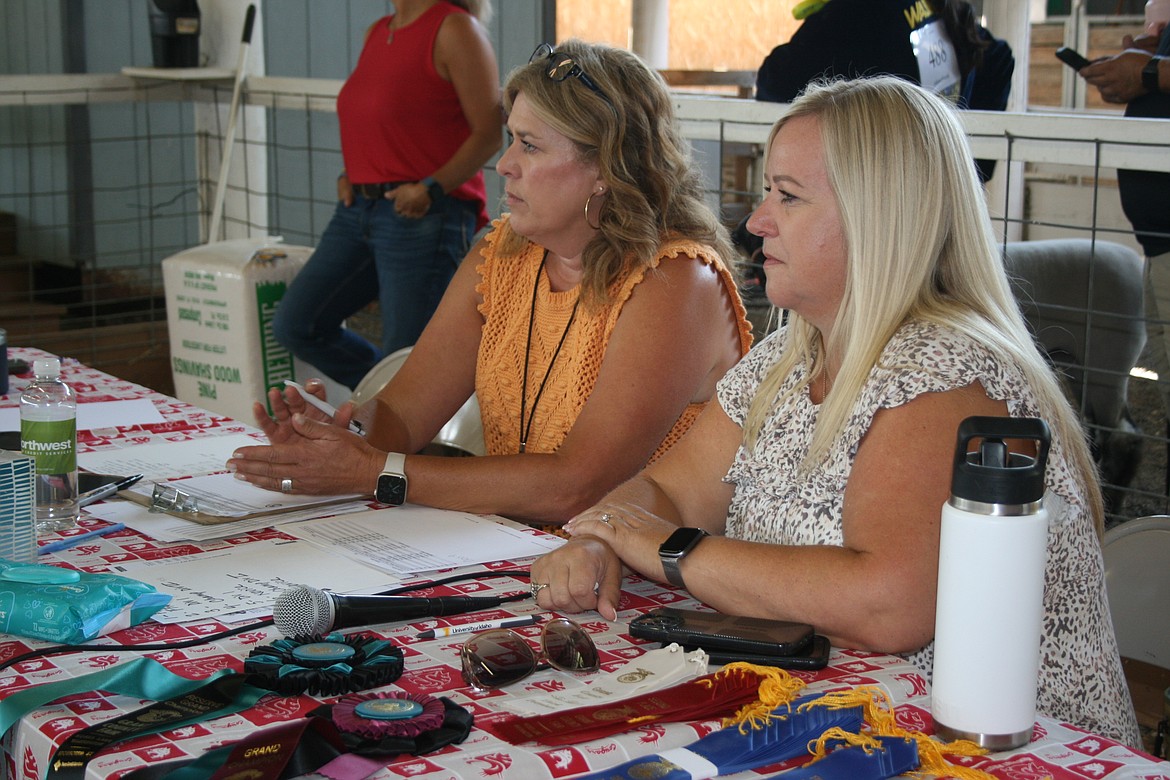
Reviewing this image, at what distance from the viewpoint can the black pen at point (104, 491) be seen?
5.87 ft

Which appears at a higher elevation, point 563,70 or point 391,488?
point 563,70

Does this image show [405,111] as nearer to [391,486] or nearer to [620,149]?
[620,149]

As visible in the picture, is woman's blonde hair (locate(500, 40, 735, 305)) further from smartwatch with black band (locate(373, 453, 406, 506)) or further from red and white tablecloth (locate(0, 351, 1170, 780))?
red and white tablecloth (locate(0, 351, 1170, 780))

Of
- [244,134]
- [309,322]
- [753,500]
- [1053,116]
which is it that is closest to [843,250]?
[753,500]

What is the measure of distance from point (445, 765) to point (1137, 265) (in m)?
2.57

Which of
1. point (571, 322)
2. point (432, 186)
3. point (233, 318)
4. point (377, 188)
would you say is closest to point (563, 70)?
point (571, 322)

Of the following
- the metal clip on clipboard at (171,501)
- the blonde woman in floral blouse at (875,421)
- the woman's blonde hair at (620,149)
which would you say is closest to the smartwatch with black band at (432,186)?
the woman's blonde hair at (620,149)

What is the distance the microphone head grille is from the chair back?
47.6 inches

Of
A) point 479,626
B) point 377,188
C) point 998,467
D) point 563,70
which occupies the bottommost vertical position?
point 479,626

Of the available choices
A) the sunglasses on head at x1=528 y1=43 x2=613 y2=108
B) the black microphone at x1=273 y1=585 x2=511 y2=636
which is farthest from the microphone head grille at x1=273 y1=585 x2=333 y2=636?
the sunglasses on head at x1=528 y1=43 x2=613 y2=108

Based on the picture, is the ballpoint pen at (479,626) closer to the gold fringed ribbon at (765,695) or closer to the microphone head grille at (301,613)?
the microphone head grille at (301,613)

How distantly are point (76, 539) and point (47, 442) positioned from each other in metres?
0.14

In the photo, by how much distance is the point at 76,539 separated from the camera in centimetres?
164

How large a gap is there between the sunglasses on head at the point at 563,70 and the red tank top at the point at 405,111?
4.80ft
